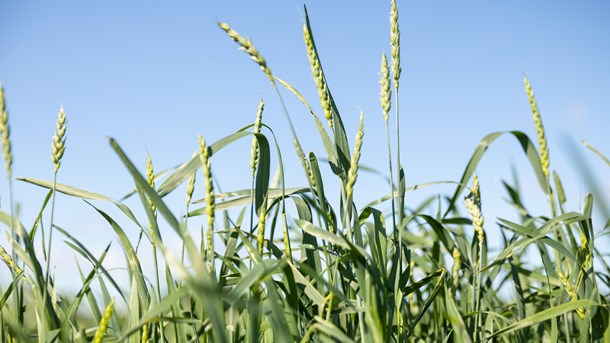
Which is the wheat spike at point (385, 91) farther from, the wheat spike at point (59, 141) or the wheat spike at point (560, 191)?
the wheat spike at point (560, 191)

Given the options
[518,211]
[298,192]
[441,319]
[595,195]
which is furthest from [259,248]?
[518,211]

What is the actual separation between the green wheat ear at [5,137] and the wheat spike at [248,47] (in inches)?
19.1

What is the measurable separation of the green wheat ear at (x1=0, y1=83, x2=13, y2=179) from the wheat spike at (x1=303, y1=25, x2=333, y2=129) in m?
0.64

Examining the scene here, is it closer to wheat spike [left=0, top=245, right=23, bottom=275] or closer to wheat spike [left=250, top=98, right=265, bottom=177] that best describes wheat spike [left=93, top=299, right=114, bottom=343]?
wheat spike [left=250, top=98, right=265, bottom=177]

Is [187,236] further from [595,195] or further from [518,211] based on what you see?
[518,211]

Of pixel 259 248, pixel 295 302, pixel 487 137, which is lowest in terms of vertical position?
pixel 295 302

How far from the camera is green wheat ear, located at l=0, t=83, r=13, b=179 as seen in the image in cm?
114

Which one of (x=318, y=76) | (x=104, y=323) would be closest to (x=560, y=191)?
(x=318, y=76)

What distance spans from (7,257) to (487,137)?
4.65 ft

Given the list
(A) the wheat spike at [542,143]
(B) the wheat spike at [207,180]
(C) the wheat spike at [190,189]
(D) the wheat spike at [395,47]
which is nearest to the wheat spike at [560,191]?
(A) the wheat spike at [542,143]

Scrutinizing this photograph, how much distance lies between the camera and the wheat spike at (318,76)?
1.23 m

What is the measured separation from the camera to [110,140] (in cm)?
96

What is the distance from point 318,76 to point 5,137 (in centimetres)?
65

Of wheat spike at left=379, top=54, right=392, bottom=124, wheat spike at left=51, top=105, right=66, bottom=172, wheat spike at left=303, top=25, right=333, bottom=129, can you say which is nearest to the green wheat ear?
wheat spike at left=51, top=105, right=66, bottom=172
